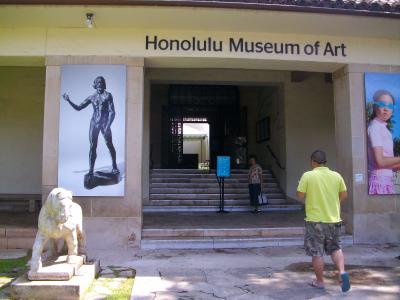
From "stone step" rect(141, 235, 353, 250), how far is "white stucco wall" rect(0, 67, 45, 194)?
455 centimetres

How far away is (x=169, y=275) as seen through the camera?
5645 millimetres

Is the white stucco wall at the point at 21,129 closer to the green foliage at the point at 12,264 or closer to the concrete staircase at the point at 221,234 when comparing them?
the concrete staircase at the point at 221,234

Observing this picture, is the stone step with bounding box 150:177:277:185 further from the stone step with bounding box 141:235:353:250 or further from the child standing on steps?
the stone step with bounding box 141:235:353:250

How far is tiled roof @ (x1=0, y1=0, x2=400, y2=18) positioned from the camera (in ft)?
21.0

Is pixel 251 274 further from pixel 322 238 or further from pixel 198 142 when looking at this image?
pixel 198 142

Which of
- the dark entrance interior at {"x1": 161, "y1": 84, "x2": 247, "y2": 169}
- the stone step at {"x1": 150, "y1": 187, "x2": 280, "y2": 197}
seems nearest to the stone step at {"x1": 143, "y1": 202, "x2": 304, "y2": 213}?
the stone step at {"x1": 150, "y1": 187, "x2": 280, "y2": 197}

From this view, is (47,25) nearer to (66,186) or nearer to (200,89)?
(66,186)

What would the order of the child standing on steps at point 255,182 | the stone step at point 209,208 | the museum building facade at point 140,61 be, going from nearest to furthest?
the museum building facade at point 140,61 < the child standing on steps at point 255,182 < the stone step at point 209,208

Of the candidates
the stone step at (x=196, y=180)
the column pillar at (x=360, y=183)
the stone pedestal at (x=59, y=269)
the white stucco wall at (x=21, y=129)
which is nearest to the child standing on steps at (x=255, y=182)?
the stone step at (x=196, y=180)

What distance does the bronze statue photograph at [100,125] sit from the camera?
731 centimetres

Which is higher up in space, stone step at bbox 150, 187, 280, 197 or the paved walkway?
stone step at bbox 150, 187, 280, 197

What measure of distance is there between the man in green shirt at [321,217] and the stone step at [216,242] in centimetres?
239

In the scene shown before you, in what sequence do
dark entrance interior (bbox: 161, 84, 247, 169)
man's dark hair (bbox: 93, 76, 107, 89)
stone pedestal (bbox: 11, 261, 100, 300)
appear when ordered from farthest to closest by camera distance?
dark entrance interior (bbox: 161, 84, 247, 169) < man's dark hair (bbox: 93, 76, 107, 89) < stone pedestal (bbox: 11, 261, 100, 300)

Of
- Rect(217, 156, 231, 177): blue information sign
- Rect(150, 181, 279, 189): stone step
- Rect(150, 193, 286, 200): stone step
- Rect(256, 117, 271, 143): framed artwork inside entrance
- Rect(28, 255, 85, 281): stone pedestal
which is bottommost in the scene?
Rect(28, 255, 85, 281): stone pedestal
